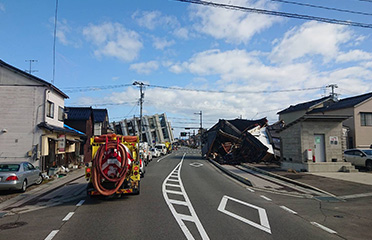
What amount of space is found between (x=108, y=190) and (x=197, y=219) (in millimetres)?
4132

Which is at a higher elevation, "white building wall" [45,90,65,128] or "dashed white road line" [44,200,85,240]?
"white building wall" [45,90,65,128]

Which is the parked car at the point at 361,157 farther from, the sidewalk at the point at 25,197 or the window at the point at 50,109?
the window at the point at 50,109

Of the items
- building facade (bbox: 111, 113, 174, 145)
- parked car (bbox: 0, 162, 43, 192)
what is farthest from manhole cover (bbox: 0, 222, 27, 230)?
building facade (bbox: 111, 113, 174, 145)

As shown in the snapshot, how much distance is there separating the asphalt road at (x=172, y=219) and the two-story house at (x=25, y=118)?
31.1ft

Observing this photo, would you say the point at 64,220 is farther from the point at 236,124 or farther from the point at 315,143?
the point at 236,124

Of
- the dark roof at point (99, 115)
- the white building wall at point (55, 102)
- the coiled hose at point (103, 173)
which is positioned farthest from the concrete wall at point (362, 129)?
the dark roof at point (99, 115)

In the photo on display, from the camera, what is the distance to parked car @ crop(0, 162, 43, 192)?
12.7m

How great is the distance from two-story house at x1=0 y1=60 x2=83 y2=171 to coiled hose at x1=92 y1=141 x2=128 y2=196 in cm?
1081

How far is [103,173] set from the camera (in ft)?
34.9

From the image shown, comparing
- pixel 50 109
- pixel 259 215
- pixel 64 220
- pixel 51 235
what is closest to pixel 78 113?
pixel 50 109

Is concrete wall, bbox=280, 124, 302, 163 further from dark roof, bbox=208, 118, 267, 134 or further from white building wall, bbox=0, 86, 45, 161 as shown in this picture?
white building wall, bbox=0, 86, 45, 161

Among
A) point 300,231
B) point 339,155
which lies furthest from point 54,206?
point 339,155

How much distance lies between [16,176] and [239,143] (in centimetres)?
2432

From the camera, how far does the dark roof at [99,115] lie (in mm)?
42975
